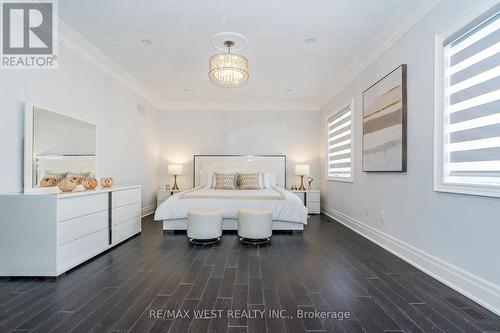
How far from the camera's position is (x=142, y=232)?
155 inches

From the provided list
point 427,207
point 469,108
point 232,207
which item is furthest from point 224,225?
point 469,108

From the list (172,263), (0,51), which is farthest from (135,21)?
(172,263)

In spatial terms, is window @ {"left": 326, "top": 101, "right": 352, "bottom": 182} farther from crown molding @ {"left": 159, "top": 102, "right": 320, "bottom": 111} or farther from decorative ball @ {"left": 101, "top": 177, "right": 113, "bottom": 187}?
decorative ball @ {"left": 101, "top": 177, "right": 113, "bottom": 187}

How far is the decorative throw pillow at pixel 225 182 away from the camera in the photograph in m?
4.94

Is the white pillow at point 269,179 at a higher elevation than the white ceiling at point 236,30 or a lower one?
lower

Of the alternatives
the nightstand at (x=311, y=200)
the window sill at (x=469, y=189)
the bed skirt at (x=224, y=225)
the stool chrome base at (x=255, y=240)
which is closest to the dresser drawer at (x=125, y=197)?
the bed skirt at (x=224, y=225)

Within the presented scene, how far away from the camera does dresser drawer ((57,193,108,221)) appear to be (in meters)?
2.33

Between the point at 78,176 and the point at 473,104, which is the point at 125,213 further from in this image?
the point at 473,104

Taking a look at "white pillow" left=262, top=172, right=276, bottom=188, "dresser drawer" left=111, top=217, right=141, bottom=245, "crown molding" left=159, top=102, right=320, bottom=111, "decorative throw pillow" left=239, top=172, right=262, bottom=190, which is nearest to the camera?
"dresser drawer" left=111, top=217, right=141, bottom=245

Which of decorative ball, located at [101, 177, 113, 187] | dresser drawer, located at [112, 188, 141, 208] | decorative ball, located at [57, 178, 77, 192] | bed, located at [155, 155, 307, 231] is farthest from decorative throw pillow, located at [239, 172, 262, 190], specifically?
decorative ball, located at [57, 178, 77, 192]

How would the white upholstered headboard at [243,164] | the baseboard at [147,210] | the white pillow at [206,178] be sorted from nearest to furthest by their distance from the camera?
the baseboard at [147,210], the white pillow at [206,178], the white upholstered headboard at [243,164]

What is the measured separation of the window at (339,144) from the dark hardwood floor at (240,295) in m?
1.86

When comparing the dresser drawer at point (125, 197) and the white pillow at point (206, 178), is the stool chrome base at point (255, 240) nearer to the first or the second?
the dresser drawer at point (125, 197)

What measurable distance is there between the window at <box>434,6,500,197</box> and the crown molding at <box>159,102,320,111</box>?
3838 millimetres
